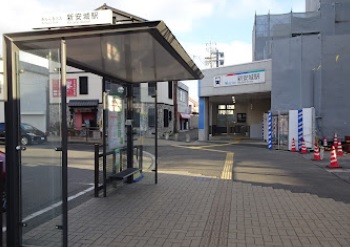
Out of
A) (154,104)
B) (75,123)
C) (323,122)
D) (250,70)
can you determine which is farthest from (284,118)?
(75,123)

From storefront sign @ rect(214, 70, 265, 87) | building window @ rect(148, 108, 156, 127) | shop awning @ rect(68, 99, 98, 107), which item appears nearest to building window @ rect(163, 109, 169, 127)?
shop awning @ rect(68, 99, 98, 107)

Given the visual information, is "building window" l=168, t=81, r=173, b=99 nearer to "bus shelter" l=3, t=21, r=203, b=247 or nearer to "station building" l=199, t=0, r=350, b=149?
"station building" l=199, t=0, r=350, b=149

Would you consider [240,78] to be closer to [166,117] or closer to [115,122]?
[166,117]

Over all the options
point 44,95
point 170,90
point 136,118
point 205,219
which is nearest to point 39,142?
point 44,95

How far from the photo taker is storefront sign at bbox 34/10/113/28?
3.86m

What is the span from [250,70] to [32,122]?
20.9m

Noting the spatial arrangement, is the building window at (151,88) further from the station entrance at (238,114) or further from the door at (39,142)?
the station entrance at (238,114)

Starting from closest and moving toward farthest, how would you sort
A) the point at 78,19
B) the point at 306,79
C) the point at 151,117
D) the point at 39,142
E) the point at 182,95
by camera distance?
the point at 78,19
the point at 39,142
the point at 151,117
the point at 306,79
the point at 182,95

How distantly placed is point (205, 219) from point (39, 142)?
2826 mm

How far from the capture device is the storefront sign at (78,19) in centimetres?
386

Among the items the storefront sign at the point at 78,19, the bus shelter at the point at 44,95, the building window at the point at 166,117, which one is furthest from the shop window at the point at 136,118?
the building window at the point at 166,117

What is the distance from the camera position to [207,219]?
5.43m

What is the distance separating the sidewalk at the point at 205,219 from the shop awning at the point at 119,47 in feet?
8.14

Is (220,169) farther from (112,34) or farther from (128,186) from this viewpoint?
(112,34)
